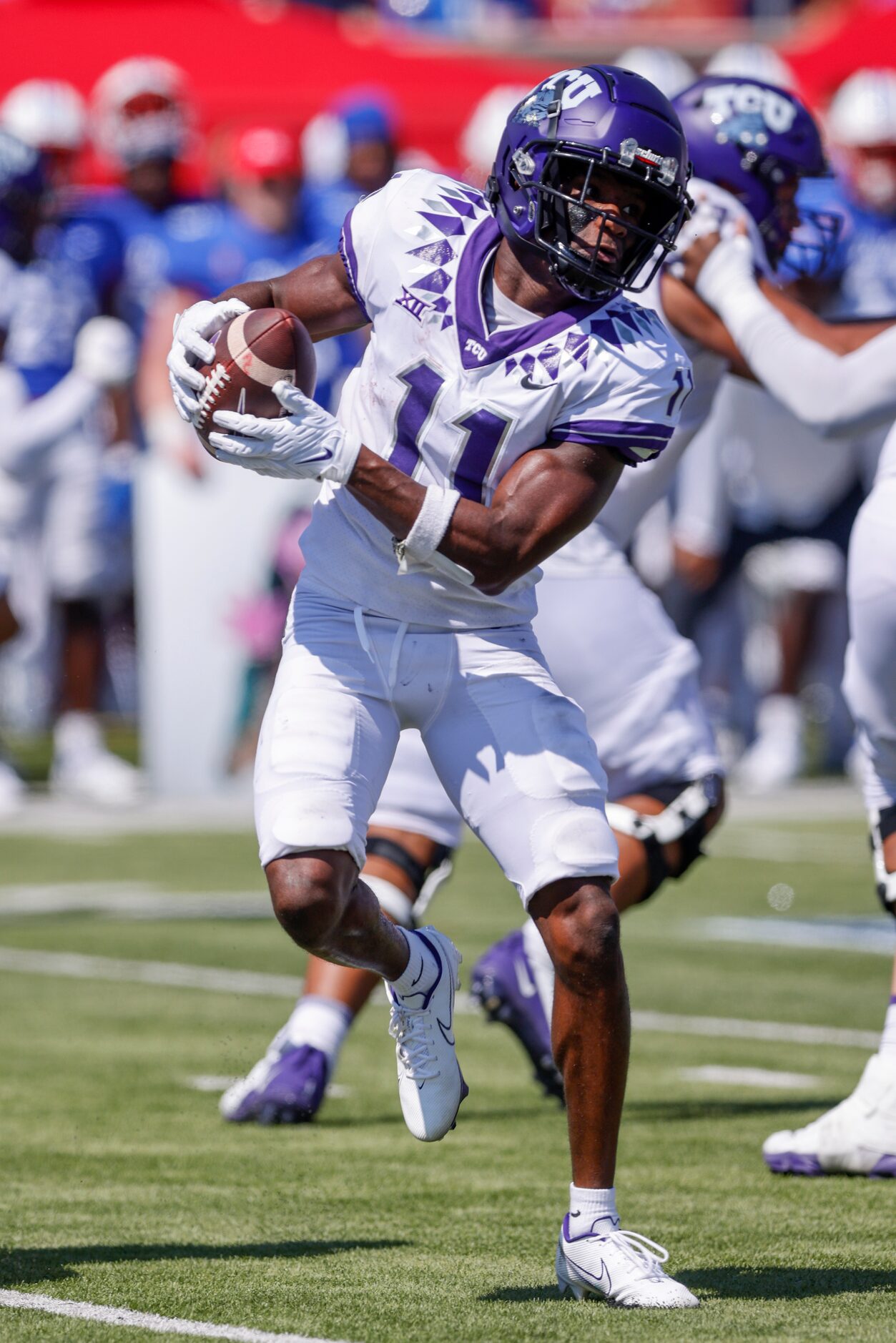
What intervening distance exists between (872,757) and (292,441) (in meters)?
1.58

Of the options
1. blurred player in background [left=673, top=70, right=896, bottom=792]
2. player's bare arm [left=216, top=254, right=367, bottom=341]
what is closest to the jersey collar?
player's bare arm [left=216, top=254, right=367, bottom=341]

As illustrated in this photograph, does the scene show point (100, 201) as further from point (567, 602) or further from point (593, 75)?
point (593, 75)

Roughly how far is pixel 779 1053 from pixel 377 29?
11644 millimetres

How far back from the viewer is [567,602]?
5.27 m

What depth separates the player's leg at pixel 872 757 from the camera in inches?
175

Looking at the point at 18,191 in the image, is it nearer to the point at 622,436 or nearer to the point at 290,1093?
the point at 290,1093

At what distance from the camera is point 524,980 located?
17.0 feet

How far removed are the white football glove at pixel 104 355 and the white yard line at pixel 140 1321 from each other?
260 inches

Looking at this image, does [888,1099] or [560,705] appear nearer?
[560,705]

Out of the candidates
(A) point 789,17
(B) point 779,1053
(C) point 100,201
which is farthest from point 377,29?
(B) point 779,1053

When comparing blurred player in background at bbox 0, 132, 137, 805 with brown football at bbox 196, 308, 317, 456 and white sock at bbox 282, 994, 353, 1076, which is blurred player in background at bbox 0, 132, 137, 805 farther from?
brown football at bbox 196, 308, 317, 456

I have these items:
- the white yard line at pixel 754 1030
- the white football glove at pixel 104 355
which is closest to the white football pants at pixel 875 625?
the white yard line at pixel 754 1030

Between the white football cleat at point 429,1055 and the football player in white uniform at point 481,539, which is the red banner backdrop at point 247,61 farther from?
the white football cleat at point 429,1055

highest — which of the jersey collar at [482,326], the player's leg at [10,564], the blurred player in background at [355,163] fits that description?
the jersey collar at [482,326]
